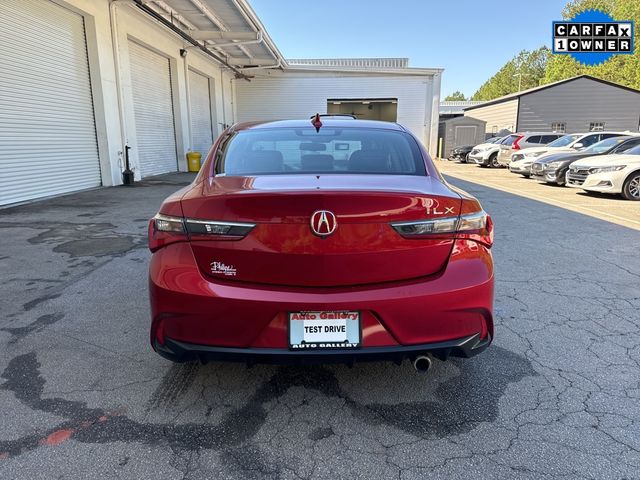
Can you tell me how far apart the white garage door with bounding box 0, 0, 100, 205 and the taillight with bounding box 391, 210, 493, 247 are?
9255 mm

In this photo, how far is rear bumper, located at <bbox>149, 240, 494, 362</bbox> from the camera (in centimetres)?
209

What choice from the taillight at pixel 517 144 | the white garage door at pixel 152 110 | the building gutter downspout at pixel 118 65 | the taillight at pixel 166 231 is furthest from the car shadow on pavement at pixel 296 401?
the taillight at pixel 517 144

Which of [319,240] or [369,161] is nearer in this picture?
[319,240]

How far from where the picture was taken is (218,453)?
205cm

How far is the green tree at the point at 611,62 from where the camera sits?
4188 centimetres

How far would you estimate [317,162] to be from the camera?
2904 millimetres

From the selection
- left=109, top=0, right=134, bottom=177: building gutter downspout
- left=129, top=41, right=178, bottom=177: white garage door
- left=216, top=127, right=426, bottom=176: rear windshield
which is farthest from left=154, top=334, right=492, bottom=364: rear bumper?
left=129, top=41, right=178, bottom=177: white garage door

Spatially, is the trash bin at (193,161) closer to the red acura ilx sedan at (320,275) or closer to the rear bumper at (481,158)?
the rear bumper at (481,158)

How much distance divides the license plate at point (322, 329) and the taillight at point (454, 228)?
1.56ft

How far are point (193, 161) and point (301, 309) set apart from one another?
1672 centimetres

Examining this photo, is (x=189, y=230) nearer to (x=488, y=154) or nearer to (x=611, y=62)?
(x=488, y=154)

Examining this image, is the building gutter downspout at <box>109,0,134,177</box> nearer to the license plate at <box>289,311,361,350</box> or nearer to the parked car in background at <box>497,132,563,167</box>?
the license plate at <box>289,311,361,350</box>

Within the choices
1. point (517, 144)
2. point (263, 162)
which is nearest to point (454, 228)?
point (263, 162)

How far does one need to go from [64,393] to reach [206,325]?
111 cm
